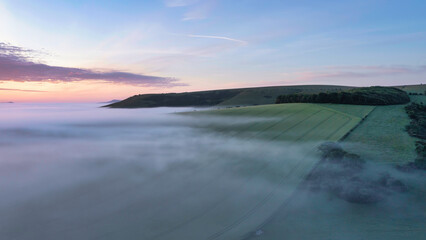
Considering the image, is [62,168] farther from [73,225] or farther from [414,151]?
[414,151]

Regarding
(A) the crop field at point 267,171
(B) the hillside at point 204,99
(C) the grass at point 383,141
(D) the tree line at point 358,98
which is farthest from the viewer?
(B) the hillside at point 204,99

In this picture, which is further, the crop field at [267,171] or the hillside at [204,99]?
the hillside at [204,99]

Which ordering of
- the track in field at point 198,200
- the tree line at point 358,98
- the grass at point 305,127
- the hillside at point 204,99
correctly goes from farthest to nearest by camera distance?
the hillside at point 204,99, the tree line at point 358,98, the grass at point 305,127, the track in field at point 198,200

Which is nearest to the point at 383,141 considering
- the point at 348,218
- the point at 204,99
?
the point at 348,218

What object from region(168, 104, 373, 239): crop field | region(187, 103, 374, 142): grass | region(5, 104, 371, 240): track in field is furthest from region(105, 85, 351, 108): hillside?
region(5, 104, 371, 240): track in field

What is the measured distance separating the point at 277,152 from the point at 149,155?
725cm

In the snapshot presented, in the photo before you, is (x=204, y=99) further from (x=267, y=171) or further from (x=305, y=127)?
(x=267, y=171)

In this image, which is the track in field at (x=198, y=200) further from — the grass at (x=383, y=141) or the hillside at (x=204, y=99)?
the hillside at (x=204, y=99)

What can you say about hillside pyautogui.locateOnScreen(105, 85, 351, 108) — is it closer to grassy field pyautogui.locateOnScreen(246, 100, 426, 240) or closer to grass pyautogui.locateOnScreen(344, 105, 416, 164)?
grass pyautogui.locateOnScreen(344, 105, 416, 164)

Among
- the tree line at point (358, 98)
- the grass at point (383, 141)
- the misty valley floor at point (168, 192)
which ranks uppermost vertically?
the tree line at point (358, 98)

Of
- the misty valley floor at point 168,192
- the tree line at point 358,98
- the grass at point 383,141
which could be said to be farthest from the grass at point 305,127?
the tree line at point 358,98

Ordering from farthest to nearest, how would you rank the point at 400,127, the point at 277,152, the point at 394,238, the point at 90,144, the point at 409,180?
the point at 90,144 → the point at 400,127 → the point at 277,152 → the point at 409,180 → the point at 394,238

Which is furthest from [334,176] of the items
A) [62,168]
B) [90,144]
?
[90,144]

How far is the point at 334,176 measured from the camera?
915 centimetres
